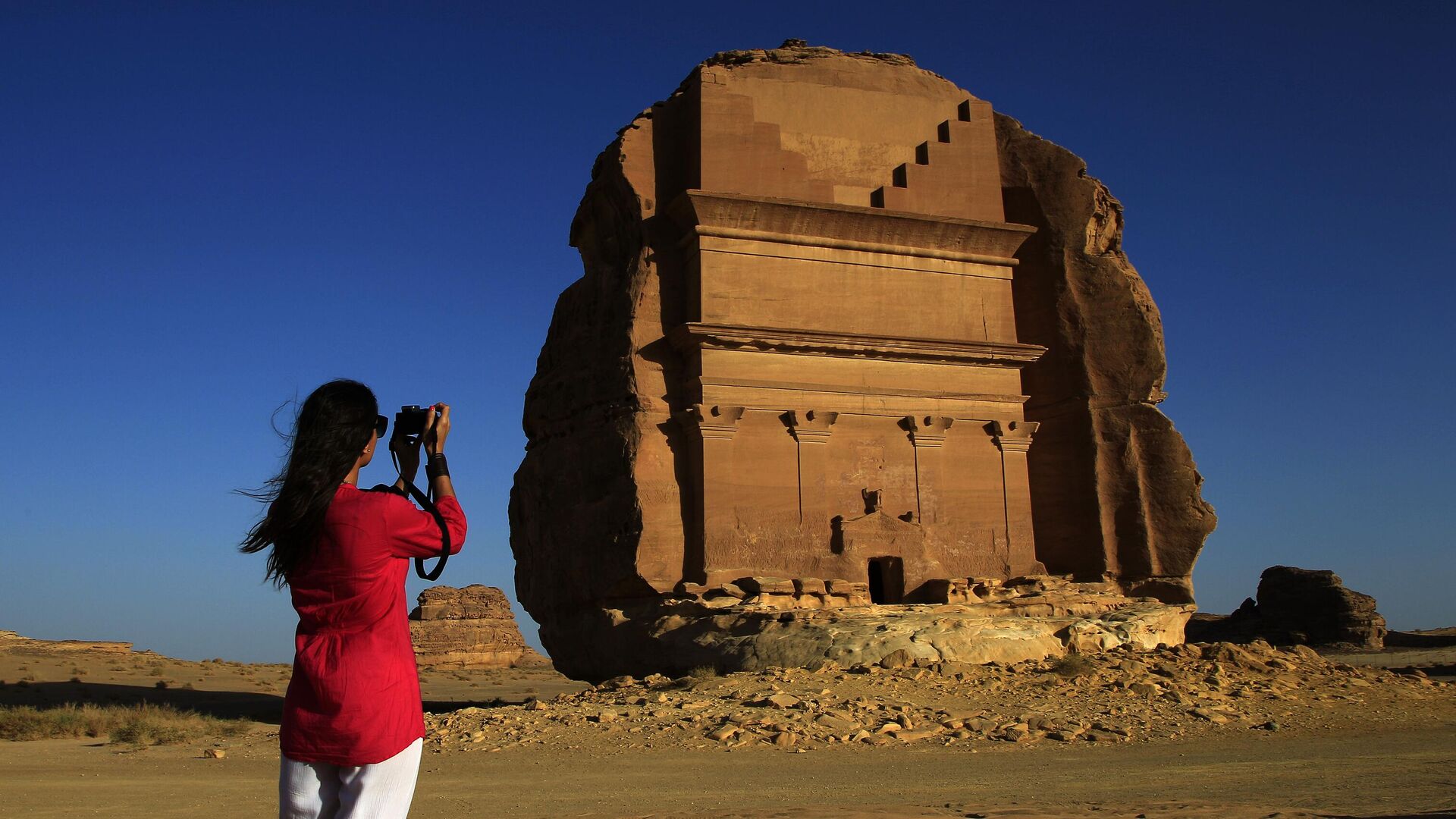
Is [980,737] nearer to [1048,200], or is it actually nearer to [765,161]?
[765,161]

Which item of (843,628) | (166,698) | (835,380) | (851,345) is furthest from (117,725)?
(851,345)

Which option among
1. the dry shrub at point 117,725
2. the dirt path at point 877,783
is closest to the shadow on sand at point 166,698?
the dry shrub at point 117,725

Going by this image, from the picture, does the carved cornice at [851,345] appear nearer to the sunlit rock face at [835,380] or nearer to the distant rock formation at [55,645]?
the sunlit rock face at [835,380]

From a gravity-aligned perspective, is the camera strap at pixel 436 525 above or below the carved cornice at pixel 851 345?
below

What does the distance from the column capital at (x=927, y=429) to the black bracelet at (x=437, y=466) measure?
47.8 ft

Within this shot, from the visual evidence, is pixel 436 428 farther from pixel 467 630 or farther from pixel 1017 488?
pixel 467 630

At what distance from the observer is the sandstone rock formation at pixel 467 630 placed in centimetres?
3659

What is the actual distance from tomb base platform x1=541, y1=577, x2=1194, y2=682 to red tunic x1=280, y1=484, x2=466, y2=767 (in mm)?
10760

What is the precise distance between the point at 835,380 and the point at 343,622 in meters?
14.6

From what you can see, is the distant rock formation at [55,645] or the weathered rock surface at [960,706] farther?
the distant rock formation at [55,645]

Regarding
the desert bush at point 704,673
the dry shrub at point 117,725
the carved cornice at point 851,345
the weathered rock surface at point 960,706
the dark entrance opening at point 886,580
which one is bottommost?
the dry shrub at point 117,725

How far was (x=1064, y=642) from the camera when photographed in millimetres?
15422

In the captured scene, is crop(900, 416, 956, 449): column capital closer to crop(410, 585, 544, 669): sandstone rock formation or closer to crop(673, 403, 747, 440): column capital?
crop(673, 403, 747, 440): column capital

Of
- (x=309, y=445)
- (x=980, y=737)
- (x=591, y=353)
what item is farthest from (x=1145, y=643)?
(x=309, y=445)
